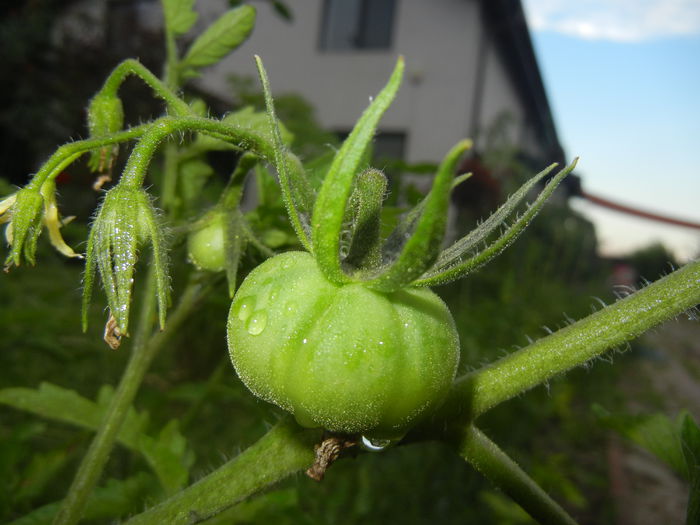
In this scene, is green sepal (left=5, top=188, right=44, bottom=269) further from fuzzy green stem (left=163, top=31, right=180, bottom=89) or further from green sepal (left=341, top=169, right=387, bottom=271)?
fuzzy green stem (left=163, top=31, right=180, bottom=89)

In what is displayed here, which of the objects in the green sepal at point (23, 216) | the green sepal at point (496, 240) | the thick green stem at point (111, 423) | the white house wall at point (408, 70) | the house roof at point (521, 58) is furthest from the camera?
the house roof at point (521, 58)

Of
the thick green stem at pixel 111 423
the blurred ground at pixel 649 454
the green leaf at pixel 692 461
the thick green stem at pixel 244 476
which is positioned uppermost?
the thick green stem at pixel 244 476

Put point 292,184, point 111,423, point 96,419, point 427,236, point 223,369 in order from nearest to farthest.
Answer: point 427,236 → point 292,184 → point 111,423 → point 96,419 → point 223,369

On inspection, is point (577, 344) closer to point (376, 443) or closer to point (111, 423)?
point (376, 443)

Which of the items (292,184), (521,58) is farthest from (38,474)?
(521,58)

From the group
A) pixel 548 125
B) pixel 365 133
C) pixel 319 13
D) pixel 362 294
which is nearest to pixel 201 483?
pixel 362 294

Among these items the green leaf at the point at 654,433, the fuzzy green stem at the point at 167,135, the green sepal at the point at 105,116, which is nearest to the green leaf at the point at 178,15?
the green sepal at the point at 105,116

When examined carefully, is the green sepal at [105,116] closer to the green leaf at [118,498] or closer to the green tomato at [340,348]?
the green tomato at [340,348]
